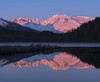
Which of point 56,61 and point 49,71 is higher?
point 49,71

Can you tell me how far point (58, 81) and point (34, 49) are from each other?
43520 mm

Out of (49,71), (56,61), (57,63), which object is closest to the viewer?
(49,71)

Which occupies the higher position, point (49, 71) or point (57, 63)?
point (49, 71)

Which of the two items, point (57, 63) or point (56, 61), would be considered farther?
point (56, 61)

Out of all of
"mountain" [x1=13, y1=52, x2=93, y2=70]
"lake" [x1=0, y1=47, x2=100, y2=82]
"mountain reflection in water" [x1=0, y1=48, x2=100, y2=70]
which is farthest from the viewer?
"mountain reflection in water" [x1=0, y1=48, x2=100, y2=70]

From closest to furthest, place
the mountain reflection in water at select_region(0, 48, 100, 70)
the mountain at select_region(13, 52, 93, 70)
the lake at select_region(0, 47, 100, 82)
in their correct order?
the lake at select_region(0, 47, 100, 82)
the mountain at select_region(13, 52, 93, 70)
the mountain reflection in water at select_region(0, 48, 100, 70)

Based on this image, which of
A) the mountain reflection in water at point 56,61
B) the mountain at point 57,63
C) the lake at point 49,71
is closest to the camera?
the lake at point 49,71

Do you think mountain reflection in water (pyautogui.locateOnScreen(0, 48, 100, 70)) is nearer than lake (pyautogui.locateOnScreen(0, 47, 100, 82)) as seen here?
No

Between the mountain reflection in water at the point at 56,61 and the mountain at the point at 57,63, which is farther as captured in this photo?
the mountain reflection in water at the point at 56,61

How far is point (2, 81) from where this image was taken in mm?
20469

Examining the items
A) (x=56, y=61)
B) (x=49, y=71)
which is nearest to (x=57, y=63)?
(x=56, y=61)

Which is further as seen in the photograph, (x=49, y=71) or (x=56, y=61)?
(x=56, y=61)

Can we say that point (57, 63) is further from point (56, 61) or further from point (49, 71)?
point (49, 71)

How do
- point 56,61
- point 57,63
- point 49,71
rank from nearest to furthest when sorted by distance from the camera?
point 49,71
point 57,63
point 56,61
